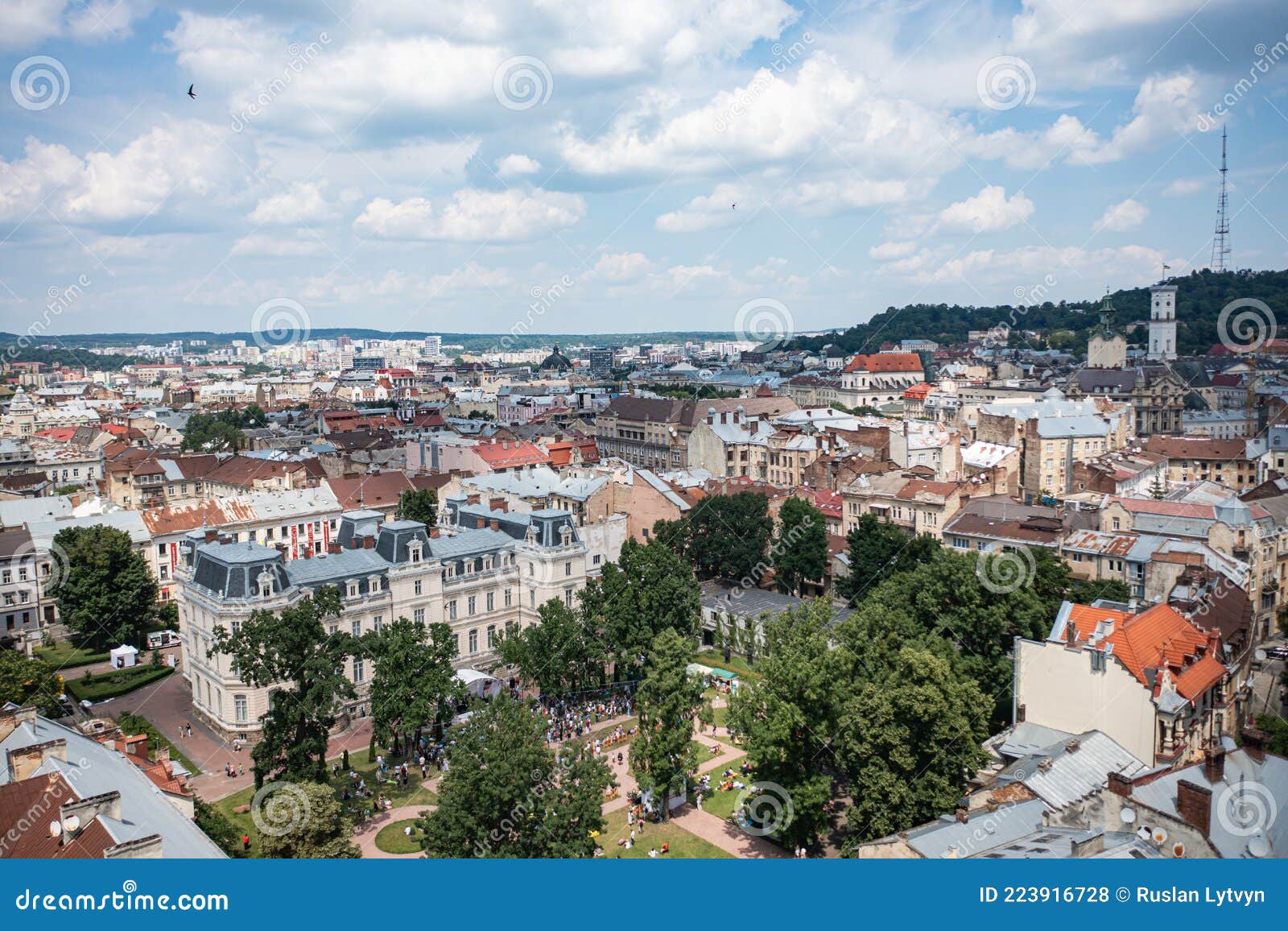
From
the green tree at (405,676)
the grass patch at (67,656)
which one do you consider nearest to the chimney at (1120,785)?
the green tree at (405,676)

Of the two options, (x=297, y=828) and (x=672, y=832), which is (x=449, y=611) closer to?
(x=672, y=832)

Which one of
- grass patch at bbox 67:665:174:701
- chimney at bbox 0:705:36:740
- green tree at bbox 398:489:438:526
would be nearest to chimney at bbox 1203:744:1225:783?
chimney at bbox 0:705:36:740

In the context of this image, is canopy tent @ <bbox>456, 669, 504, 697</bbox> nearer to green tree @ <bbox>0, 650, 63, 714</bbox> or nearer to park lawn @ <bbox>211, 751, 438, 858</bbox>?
park lawn @ <bbox>211, 751, 438, 858</bbox>

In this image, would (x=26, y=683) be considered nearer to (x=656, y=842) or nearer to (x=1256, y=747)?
(x=656, y=842)

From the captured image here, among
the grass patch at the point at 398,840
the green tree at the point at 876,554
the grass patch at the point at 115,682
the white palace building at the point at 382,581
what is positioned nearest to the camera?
the grass patch at the point at 398,840

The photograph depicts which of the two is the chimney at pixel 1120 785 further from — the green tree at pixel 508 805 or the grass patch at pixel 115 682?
the grass patch at pixel 115 682

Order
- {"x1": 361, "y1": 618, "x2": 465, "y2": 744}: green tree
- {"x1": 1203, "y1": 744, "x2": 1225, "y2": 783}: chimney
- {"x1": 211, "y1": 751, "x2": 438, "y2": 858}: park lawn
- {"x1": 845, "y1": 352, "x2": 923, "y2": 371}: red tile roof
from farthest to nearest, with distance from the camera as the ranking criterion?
{"x1": 845, "y1": 352, "x2": 923, "y2": 371}: red tile roof < {"x1": 361, "y1": 618, "x2": 465, "y2": 744}: green tree < {"x1": 211, "y1": 751, "x2": 438, "y2": 858}: park lawn < {"x1": 1203, "y1": 744, "x2": 1225, "y2": 783}: chimney

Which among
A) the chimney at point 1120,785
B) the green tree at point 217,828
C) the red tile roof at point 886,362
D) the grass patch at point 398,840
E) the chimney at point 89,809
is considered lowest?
the grass patch at point 398,840

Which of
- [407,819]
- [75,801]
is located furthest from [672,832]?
[75,801]
